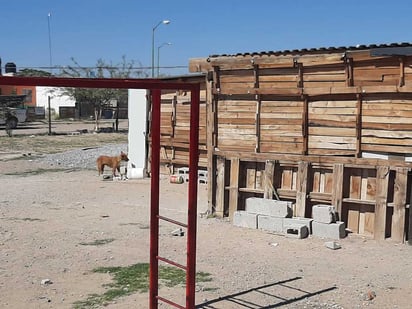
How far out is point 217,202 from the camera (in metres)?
11.6

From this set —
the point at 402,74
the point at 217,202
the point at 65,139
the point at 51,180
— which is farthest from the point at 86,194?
the point at 65,139

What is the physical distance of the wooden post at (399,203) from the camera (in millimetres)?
9469

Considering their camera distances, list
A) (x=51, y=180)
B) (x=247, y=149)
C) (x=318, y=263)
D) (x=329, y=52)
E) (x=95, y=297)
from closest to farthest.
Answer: (x=95, y=297) < (x=318, y=263) < (x=329, y=52) < (x=247, y=149) < (x=51, y=180)

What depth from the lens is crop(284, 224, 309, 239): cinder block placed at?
987 centimetres

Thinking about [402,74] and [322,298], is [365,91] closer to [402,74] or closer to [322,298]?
[402,74]

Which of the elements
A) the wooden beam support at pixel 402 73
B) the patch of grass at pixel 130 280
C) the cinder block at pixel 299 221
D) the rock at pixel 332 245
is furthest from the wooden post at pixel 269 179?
the patch of grass at pixel 130 280

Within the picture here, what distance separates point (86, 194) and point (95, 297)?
808 cm

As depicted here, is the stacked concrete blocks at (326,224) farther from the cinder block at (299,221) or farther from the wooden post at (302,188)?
the wooden post at (302,188)

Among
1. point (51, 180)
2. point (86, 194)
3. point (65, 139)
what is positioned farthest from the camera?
point (65, 139)

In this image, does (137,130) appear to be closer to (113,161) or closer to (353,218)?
(113,161)

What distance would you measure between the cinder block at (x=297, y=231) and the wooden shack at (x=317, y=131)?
54 centimetres

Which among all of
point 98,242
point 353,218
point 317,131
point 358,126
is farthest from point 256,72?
point 98,242

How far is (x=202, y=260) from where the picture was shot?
8.55 m

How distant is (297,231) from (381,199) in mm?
1484
